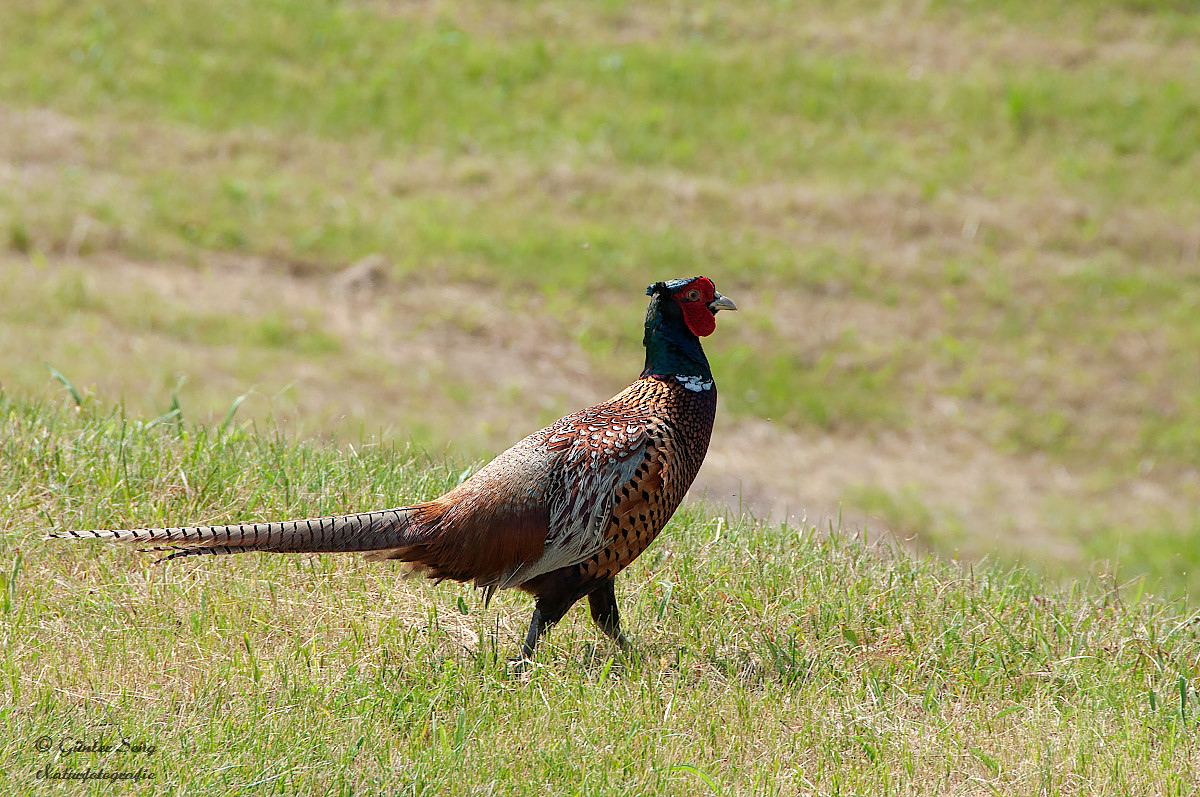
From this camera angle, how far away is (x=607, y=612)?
173 inches

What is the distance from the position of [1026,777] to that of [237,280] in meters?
11.0

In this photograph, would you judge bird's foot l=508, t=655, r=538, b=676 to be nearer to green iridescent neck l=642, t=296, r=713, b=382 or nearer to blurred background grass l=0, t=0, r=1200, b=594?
green iridescent neck l=642, t=296, r=713, b=382

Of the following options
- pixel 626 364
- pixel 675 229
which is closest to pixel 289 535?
pixel 626 364

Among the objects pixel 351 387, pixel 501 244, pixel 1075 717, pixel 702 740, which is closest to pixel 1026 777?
pixel 1075 717

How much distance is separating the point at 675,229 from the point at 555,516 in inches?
420

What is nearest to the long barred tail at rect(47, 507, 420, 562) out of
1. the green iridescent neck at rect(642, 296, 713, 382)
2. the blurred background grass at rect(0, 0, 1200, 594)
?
the green iridescent neck at rect(642, 296, 713, 382)

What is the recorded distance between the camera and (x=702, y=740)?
3900mm

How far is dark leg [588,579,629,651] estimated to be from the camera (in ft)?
14.4

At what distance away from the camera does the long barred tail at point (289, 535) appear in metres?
3.72

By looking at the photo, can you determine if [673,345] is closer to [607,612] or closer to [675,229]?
[607,612]

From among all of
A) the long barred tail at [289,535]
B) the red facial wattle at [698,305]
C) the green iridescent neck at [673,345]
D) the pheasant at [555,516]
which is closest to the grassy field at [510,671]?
the pheasant at [555,516]

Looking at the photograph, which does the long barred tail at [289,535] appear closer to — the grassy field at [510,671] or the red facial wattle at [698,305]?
the grassy field at [510,671]

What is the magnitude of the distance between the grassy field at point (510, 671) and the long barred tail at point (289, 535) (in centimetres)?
47

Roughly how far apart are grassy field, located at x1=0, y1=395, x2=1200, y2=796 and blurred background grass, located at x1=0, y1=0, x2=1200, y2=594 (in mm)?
4474
